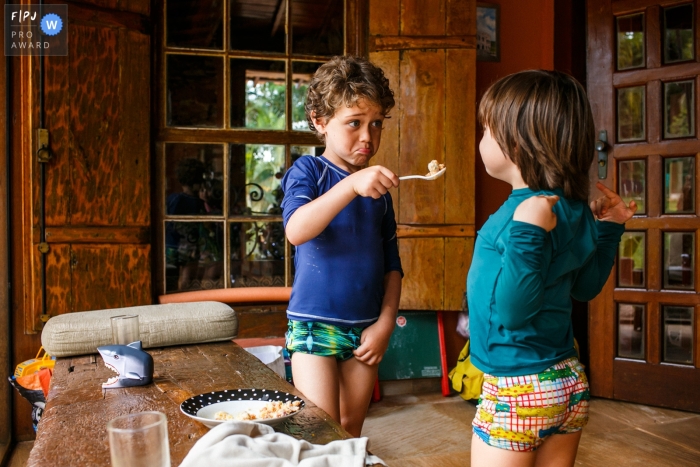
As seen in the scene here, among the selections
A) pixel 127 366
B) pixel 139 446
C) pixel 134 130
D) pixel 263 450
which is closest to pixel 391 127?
pixel 134 130

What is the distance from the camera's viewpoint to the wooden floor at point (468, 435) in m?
2.60

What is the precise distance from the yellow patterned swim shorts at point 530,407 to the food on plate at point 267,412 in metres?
0.40

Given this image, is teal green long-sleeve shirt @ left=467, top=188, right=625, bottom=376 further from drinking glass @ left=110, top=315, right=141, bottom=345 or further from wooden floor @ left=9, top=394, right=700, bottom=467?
wooden floor @ left=9, top=394, right=700, bottom=467

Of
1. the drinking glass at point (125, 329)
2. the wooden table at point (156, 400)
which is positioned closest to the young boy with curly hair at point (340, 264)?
the wooden table at point (156, 400)

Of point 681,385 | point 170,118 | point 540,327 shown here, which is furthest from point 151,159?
point 681,385

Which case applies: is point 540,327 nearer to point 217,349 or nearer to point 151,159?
point 217,349

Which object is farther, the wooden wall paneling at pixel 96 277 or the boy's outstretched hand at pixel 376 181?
the wooden wall paneling at pixel 96 277

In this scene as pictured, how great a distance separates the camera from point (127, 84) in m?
3.04

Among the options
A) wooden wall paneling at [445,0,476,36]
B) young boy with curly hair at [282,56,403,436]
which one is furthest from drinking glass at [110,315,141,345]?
wooden wall paneling at [445,0,476,36]

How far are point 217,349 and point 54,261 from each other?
1.51m

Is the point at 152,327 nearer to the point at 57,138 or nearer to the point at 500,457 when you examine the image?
the point at 500,457

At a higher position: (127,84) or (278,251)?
(127,84)

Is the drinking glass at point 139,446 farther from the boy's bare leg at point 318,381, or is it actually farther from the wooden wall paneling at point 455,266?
the wooden wall paneling at point 455,266

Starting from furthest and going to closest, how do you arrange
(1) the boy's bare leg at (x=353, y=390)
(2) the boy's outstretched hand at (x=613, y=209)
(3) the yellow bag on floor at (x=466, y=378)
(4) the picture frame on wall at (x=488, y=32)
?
(4) the picture frame on wall at (x=488, y=32), (3) the yellow bag on floor at (x=466, y=378), (1) the boy's bare leg at (x=353, y=390), (2) the boy's outstretched hand at (x=613, y=209)
